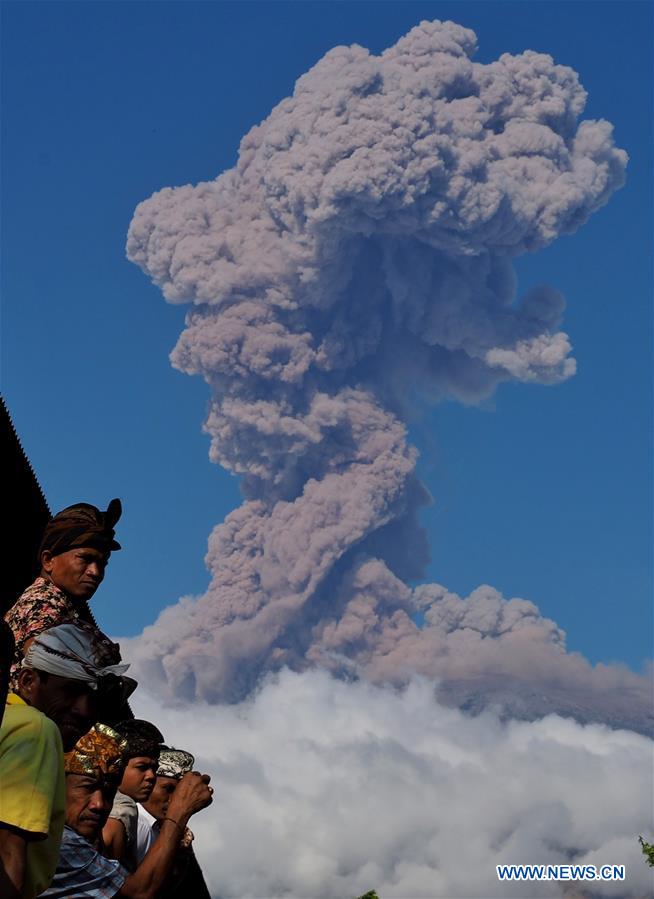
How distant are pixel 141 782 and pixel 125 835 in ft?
1.17

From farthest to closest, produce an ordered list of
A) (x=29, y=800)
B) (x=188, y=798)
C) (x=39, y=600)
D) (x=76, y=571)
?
(x=76, y=571) → (x=39, y=600) → (x=188, y=798) → (x=29, y=800)

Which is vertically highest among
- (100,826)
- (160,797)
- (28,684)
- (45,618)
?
(45,618)

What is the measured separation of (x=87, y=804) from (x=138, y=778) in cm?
128

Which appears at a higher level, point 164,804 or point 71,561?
point 71,561

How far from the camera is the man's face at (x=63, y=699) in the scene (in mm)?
4328

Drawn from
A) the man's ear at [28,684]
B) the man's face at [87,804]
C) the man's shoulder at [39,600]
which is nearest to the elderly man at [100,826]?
the man's face at [87,804]

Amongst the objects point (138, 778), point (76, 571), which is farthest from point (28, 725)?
point (138, 778)

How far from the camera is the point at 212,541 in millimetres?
145000

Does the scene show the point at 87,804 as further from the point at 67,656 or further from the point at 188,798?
the point at 188,798

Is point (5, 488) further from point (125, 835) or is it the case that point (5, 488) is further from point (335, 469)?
point (335, 469)

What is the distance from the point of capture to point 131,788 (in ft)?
18.7

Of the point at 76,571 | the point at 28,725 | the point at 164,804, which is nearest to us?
the point at 28,725

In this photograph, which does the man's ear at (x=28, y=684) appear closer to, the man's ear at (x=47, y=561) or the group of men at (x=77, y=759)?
the group of men at (x=77, y=759)

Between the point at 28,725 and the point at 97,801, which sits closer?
the point at 28,725
